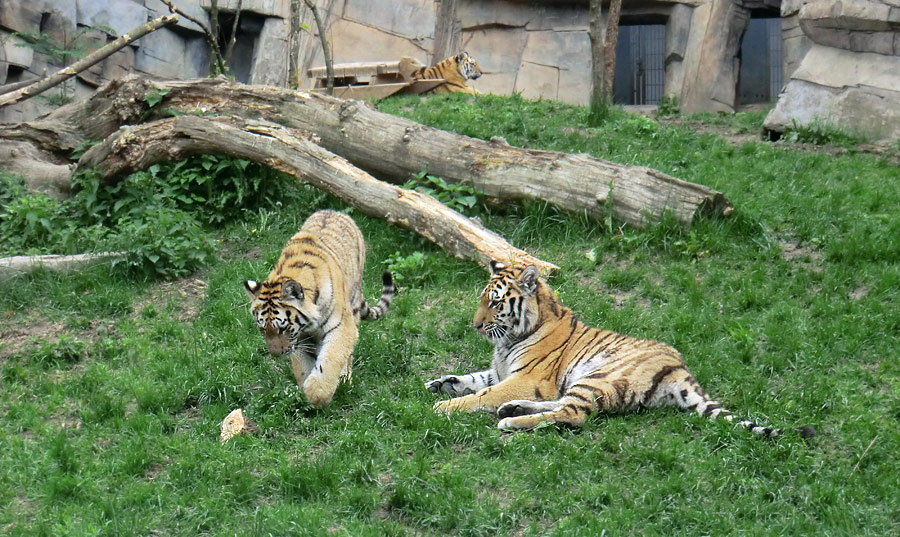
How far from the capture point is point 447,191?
9891 mm

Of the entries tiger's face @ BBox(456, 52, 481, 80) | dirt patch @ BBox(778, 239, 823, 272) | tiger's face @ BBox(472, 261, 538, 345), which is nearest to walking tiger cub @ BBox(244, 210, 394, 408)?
tiger's face @ BBox(472, 261, 538, 345)

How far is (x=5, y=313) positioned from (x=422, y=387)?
4145 mm

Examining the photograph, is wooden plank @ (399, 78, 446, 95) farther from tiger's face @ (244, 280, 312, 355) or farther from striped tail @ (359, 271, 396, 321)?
tiger's face @ (244, 280, 312, 355)

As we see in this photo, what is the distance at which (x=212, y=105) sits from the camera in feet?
35.9

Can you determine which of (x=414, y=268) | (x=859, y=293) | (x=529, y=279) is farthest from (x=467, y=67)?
(x=529, y=279)

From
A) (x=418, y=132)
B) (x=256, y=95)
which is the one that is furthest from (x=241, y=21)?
(x=418, y=132)

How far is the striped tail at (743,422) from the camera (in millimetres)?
5742

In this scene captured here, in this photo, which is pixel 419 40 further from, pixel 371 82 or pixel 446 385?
pixel 446 385

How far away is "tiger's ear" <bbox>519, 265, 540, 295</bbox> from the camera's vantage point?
6887mm

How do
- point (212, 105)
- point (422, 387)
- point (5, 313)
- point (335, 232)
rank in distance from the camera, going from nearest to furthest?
point (422, 387) < point (335, 232) < point (5, 313) < point (212, 105)

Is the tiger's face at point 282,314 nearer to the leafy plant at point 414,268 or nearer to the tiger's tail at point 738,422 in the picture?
the leafy plant at point 414,268

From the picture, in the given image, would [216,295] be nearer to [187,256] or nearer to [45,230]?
[187,256]

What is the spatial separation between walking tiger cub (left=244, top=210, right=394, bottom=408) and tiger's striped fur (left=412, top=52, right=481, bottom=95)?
29.0ft

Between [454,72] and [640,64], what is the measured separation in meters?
4.83
